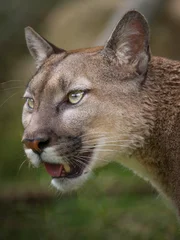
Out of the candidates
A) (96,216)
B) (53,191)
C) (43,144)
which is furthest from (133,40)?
(53,191)

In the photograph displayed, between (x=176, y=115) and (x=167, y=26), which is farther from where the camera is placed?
(x=167, y=26)

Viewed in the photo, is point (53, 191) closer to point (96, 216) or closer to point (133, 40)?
point (96, 216)

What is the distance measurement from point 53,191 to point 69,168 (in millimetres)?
3771

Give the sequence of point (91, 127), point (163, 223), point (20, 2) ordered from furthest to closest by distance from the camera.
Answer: point (20, 2) < point (163, 223) < point (91, 127)

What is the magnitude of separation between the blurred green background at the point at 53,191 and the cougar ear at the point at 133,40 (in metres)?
1.03

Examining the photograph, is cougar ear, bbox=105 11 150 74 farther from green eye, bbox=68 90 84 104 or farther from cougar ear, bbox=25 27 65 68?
cougar ear, bbox=25 27 65 68

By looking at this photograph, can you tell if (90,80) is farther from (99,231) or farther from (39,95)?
(99,231)

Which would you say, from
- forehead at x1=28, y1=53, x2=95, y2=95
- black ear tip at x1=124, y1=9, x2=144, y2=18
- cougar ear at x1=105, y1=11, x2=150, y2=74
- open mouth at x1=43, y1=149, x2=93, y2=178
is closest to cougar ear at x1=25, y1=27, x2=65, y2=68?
forehead at x1=28, y1=53, x2=95, y2=95

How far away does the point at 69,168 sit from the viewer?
225 inches

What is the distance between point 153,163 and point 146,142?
0.18m

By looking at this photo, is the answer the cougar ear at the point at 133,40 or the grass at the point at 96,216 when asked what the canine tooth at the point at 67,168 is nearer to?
the cougar ear at the point at 133,40

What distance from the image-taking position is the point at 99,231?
8.48 m

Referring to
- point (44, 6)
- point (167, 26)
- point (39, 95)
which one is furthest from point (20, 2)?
point (39, 95)

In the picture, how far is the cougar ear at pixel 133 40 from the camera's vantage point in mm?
5742
